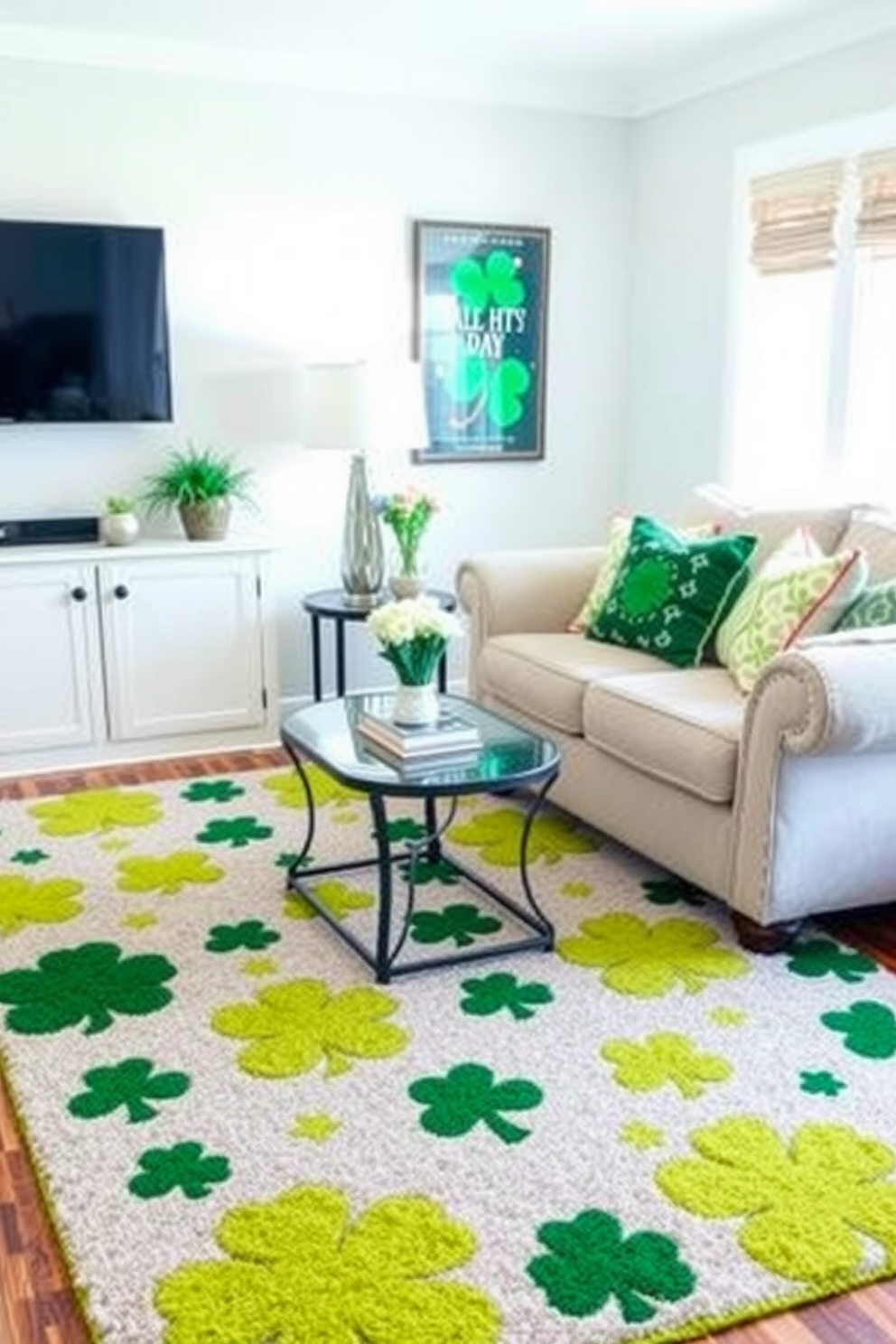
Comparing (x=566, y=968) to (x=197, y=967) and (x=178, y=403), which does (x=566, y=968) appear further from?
(x=178, y=403)

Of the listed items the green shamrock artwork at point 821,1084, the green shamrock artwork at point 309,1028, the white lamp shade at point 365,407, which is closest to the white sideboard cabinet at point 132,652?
the white lamp shade at point 365,407

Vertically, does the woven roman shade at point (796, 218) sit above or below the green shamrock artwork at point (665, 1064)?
above

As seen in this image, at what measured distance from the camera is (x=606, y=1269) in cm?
183

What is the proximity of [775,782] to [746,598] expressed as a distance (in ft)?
2.70

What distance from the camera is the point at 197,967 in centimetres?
276

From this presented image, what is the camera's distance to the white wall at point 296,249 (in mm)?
4191

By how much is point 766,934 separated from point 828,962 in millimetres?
151

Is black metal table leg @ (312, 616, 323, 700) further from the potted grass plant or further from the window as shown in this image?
the window

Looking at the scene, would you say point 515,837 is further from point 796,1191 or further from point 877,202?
point 877,202

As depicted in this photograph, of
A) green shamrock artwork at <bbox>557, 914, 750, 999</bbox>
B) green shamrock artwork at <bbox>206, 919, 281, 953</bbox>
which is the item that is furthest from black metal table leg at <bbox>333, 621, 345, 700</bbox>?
green shamrock artwork at <bbox>557, 914, 750, 999</bbox>

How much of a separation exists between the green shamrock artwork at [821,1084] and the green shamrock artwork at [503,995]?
544 mm

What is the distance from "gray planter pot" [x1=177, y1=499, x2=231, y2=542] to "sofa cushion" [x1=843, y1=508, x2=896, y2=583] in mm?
2075

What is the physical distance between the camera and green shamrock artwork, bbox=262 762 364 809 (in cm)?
388

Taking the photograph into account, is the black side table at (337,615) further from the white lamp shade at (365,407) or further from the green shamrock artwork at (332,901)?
the green shamrock artwork at (332,901)
